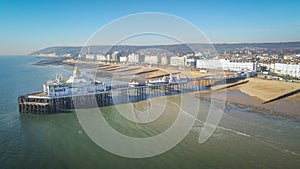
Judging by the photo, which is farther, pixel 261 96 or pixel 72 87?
pixel 261 96

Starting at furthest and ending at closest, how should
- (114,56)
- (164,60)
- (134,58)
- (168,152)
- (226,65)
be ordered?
(114,56) → (134,58) → (164,60) → (226,65) → (168,152)

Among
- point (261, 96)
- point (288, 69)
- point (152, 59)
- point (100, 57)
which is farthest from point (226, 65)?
point (100, 57)

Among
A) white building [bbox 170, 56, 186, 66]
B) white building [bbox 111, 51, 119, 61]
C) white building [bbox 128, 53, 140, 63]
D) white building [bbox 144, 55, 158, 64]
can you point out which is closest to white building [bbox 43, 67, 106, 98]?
white building [bbox 170, 56, 186, 66]

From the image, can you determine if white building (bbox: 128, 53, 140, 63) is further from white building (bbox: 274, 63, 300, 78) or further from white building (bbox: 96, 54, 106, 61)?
white building (bbox: 274, 63, 300, 78)

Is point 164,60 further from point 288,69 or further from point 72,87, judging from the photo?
point 72,87

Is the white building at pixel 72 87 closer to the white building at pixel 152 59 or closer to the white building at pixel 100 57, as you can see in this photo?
the white building at pixel 152 59

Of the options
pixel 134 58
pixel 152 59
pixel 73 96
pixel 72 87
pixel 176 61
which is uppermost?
pixel 134 58

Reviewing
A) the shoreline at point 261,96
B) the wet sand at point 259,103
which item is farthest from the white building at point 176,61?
the wet sand at point 259,103
